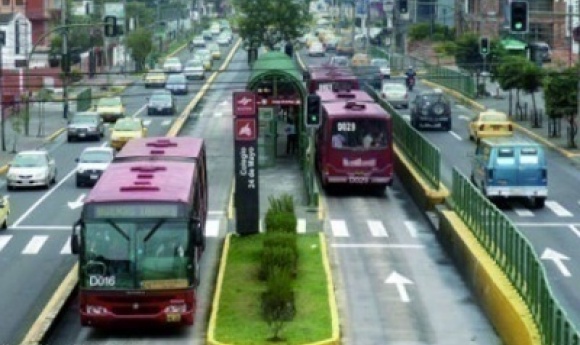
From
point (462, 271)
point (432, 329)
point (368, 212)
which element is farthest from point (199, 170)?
point (368, 212)

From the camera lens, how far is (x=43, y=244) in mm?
42406

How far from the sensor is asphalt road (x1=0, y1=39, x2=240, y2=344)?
3212 cm

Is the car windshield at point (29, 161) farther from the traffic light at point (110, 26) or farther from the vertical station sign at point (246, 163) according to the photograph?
the vertical station sign at point (246, 163)

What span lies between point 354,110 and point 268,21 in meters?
45.5

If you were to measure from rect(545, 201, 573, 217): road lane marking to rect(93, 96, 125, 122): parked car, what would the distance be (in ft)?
122

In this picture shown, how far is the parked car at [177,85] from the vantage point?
102 meters

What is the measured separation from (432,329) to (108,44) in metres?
99.1

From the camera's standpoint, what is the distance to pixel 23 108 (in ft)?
264

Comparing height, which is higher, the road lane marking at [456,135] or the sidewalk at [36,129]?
the road lane marking at [456,135]

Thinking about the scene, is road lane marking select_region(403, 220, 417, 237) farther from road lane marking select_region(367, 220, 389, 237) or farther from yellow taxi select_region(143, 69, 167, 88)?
yellow taxi select_region(143, 69, 167, 88)

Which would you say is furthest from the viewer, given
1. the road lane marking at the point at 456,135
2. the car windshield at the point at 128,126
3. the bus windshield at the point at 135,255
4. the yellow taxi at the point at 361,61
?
the yellow taxi at the point at 361,61

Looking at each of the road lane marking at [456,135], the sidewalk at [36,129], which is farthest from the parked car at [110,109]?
the road lane marking at [456,135]

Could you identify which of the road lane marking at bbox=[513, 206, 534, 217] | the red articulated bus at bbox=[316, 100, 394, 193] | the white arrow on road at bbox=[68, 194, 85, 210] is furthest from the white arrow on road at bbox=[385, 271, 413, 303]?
the white arrow on road at bbox=[68, 194, 85, 210]

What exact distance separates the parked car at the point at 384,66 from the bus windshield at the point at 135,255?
72.7m
